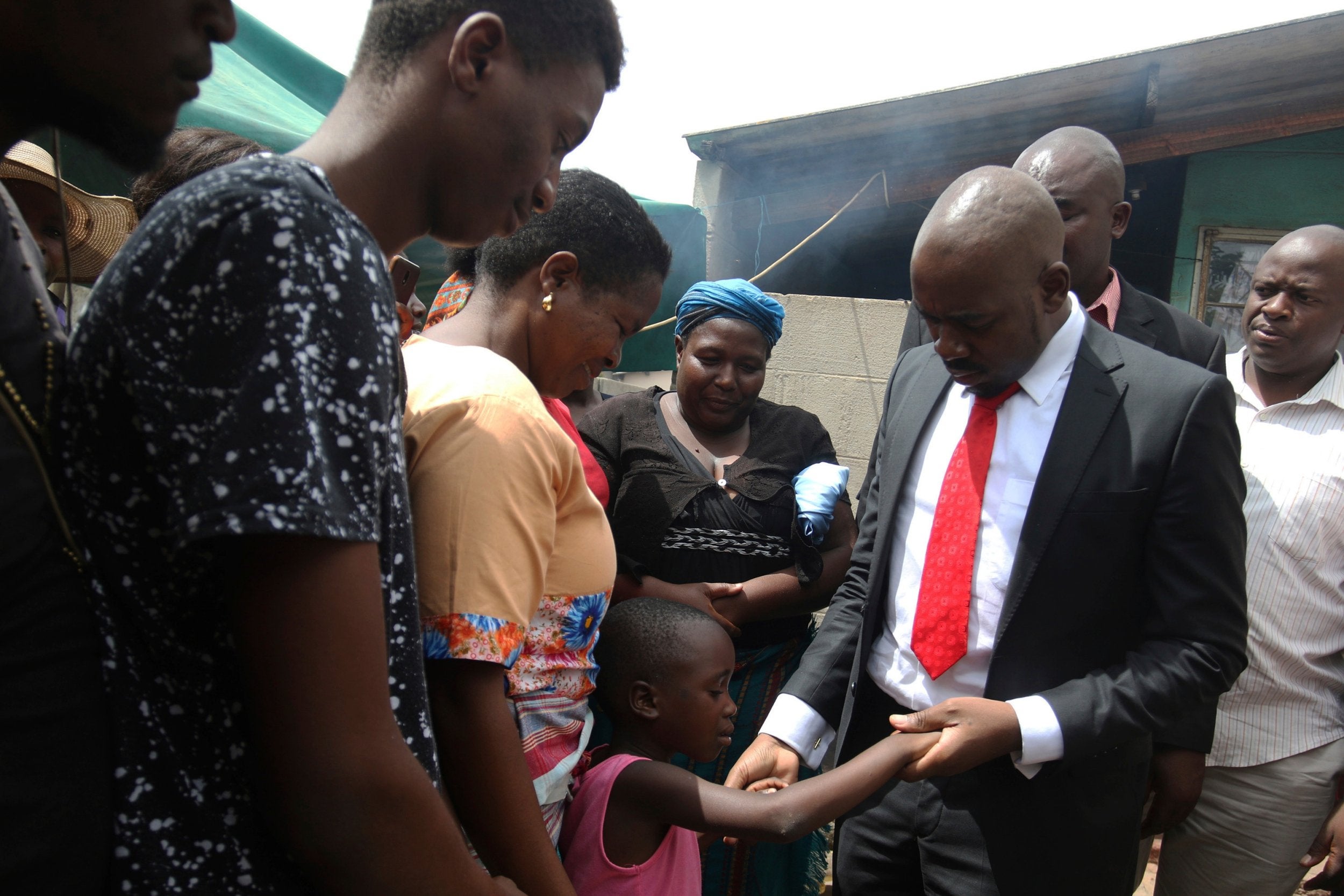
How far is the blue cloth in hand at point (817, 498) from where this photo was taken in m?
2.90

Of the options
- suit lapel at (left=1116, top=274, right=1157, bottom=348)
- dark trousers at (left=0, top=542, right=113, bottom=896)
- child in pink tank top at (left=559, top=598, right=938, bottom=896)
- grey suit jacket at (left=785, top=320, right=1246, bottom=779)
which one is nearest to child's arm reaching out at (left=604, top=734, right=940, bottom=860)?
child in pink tank top at (left=559, top=598, right=938, bottom=896)

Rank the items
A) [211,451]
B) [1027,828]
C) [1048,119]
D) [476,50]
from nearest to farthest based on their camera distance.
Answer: [211,451] → [476,50] → [1027,828] → [1048,119]

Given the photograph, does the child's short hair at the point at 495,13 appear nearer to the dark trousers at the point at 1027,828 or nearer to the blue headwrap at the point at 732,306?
the dark trousers at the point at 1027,828

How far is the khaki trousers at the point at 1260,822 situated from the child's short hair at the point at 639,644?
1.81 metres

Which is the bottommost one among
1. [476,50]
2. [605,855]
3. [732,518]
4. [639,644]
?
[605,855]

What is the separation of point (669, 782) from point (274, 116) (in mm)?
3161

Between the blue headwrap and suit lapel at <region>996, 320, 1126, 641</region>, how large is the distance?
133cm

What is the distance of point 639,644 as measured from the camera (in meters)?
2.19

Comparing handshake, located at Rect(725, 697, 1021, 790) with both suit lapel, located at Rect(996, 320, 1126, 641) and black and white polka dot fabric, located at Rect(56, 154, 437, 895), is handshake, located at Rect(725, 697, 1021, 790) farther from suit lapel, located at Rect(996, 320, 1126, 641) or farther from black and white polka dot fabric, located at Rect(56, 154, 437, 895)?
black and white polka dot fabric, located at Rect(56, 154, 437, 895)

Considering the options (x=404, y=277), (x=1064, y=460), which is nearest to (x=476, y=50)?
(x=1064, y=460)

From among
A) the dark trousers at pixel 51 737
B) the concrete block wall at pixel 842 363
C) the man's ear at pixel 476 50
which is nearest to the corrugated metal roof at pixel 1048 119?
the concrete block wall at pixel 842 363

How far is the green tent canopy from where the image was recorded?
3377 mm

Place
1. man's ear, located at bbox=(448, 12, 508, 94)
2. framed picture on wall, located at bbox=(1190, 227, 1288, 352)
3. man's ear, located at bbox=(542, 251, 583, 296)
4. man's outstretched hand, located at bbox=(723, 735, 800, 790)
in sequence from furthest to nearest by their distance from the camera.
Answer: framed picture on wall, located at bbox=(1190, 227, 1288, 352), man's outstretched hand, located at bbox=(723, 735, 800, 790), man's ear, located at bbox=(542, 251, 583, 296), man's ear, located at bbox=(448, 12, 508, 94)

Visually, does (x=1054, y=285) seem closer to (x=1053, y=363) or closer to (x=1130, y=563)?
(x=1053, y=363)
